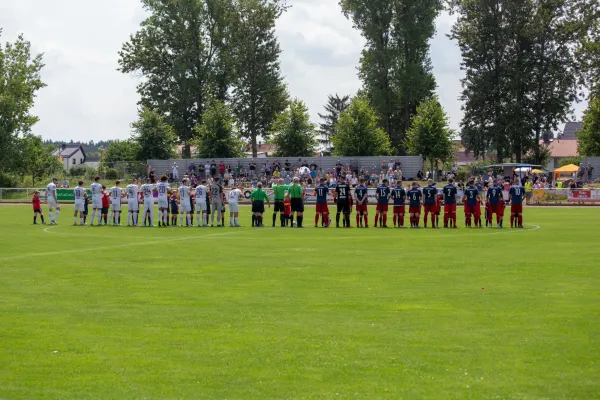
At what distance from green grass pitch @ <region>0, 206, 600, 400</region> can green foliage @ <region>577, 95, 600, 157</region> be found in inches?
2331

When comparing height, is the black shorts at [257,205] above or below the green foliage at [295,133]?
below

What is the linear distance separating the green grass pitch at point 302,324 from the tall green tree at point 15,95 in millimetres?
58160

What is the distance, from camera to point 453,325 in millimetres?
12914

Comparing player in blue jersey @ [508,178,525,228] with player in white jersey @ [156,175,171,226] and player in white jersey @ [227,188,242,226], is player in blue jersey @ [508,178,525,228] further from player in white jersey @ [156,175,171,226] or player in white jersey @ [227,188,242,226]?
player in white jersey @ [156,175,171,226]

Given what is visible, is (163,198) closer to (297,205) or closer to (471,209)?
(297,205)

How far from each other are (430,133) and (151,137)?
26084 millimetres

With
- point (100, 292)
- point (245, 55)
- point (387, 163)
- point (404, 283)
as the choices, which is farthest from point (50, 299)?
point (245, 55)

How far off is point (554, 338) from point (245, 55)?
3145 inches

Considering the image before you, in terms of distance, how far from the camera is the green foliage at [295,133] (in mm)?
78750

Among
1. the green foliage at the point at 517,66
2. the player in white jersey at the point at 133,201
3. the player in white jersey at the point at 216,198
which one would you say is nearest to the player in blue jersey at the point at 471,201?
the player in white jersey at the point at 216,198

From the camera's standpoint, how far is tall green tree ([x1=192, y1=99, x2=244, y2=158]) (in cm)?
8006

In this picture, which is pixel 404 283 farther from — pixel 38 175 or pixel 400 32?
pixel 38 175

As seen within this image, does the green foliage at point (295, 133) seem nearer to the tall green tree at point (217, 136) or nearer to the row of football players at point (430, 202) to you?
the tall green tree at point (217, 136)

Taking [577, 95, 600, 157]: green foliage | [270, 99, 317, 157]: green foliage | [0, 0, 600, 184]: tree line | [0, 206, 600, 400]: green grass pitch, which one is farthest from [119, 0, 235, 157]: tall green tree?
[0, 206, 600, 400]: green grass pitch
